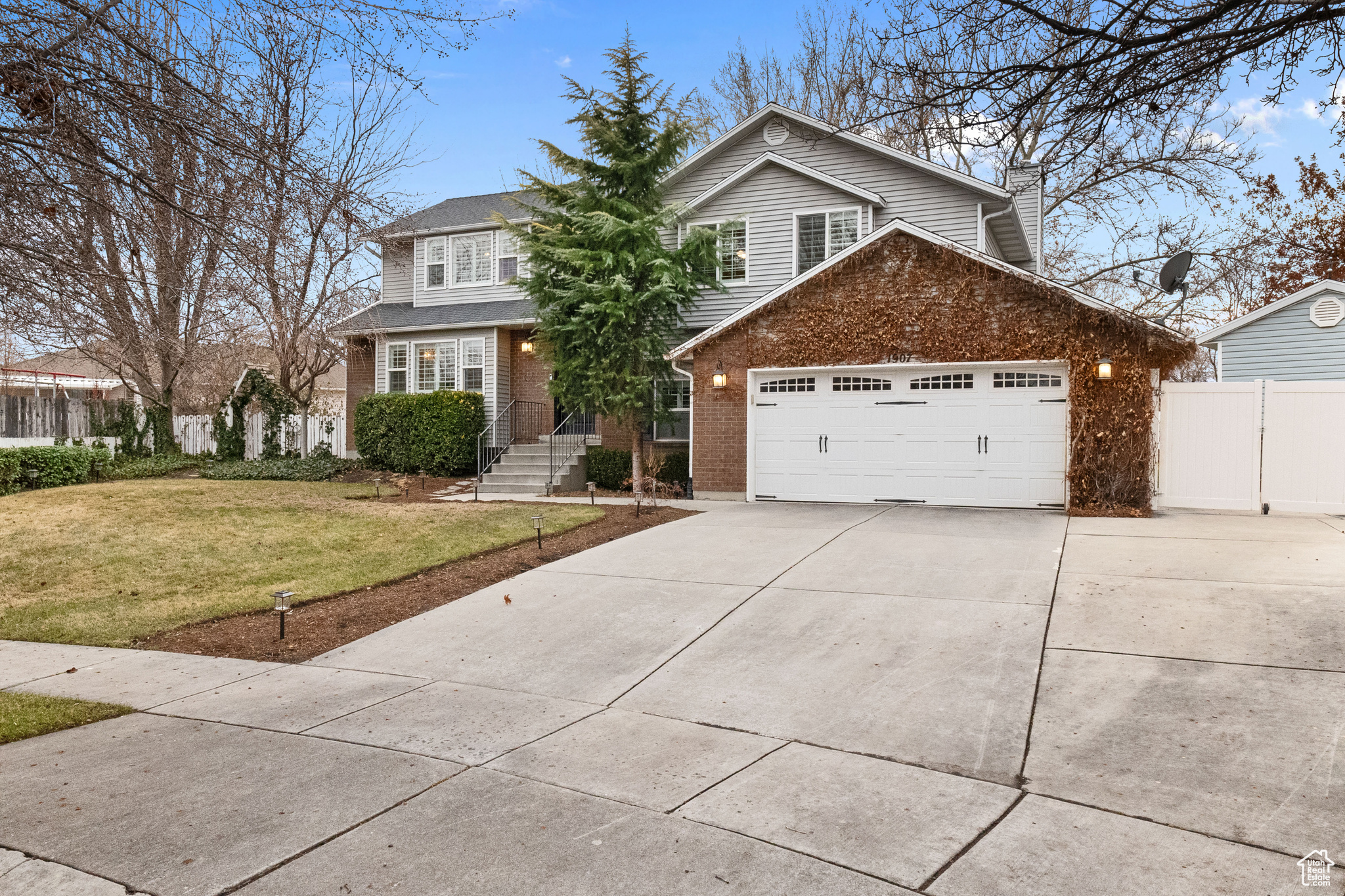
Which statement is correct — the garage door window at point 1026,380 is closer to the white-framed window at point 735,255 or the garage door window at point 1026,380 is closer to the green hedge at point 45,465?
the white-framed window at point 735,255

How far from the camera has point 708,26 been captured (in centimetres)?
896

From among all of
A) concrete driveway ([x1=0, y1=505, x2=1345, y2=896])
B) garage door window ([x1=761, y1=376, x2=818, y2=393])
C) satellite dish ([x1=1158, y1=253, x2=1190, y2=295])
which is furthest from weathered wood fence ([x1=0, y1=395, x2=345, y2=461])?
satellite dish ([x1=1158, y1=253, x2=1190, y2=295])

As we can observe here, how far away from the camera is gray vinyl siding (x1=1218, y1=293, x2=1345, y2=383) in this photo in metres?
14.1

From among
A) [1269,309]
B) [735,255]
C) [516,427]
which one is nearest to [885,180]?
[735,255]

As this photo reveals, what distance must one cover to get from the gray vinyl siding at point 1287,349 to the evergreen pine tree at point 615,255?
10.0 metres

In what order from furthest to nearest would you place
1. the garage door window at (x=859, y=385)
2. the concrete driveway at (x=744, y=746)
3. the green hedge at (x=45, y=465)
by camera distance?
the green hedge at (x=45, y=465)
the garage door window at (x=859, y=385)
the concrete driveway at (x=744, y=746)

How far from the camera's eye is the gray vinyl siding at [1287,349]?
1406 cm

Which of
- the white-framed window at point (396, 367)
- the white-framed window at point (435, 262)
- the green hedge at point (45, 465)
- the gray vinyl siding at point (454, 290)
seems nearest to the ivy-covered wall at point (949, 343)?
the gray vinyl siding at point (454, 290)

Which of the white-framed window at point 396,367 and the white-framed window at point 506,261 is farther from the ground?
the white-framed window at point 506,261

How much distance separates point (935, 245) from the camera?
1223 cm

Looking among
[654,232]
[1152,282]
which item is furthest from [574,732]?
[1152,282]

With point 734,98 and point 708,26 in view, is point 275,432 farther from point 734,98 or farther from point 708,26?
point 734,98

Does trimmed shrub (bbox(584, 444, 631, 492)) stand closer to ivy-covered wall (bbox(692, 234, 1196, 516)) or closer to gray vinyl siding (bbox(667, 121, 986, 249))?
ivy-covered wall (bbox(692, 234, 1196, 516))

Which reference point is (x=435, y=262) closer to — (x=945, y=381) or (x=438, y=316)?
(x=438, y=316)
